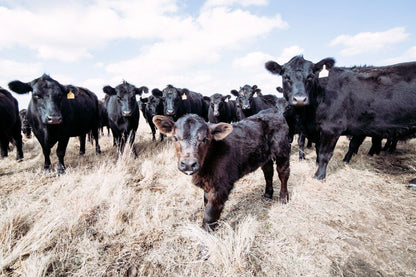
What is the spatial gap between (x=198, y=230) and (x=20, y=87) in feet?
16.8

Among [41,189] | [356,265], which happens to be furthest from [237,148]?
[41,189]

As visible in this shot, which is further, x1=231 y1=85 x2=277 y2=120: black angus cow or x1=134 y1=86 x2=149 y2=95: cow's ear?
x1=231 y1=85 x2=277 y2=120: black angus cow

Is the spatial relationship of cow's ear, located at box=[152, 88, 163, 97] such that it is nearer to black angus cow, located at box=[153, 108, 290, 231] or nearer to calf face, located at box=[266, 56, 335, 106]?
calf face, located at box=[266, 56, 335, 106]

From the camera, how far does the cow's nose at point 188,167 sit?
2119 mm

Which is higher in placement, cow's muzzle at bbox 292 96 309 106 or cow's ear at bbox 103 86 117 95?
cow's ear at bbox 103 86 117 95

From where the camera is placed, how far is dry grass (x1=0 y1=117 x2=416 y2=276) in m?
2.03

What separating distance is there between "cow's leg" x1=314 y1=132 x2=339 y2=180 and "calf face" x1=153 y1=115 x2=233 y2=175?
2929 mm

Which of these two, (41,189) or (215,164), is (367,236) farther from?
(41,189)

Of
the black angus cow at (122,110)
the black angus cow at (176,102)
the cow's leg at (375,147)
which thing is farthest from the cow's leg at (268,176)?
the black angus cow at (176,102)

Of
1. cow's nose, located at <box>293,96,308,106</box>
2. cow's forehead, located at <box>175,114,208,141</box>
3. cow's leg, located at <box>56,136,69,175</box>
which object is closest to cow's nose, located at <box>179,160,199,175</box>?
cow's forehead, located at <box>175,114,208,141</box>

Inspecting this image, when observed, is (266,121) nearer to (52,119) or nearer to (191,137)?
(191,137)

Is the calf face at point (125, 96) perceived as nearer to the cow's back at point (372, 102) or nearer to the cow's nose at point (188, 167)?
the cow's nose at point (188, 167)

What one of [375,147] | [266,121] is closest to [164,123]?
[266,121]

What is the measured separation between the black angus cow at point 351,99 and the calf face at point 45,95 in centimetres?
509
